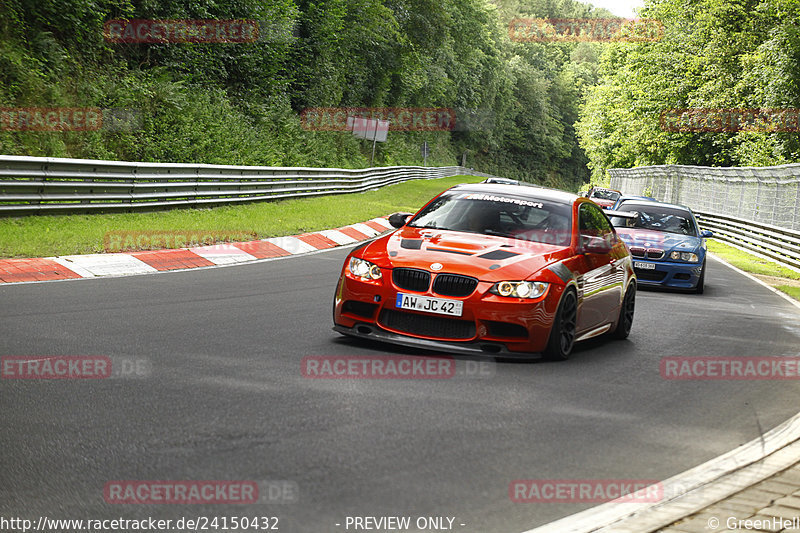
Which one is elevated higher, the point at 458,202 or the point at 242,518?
the point at 458,202

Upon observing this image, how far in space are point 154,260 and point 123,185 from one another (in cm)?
449

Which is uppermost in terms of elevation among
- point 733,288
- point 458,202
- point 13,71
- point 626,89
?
point 626,89

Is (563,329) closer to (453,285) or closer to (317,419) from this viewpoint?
(453,285)

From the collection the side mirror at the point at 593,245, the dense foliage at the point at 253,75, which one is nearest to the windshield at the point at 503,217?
the side mirror at the point at 593,245

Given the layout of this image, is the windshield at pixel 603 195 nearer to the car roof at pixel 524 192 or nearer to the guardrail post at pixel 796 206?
the guardrail post at pixel 796 206

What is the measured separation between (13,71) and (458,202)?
13717mm

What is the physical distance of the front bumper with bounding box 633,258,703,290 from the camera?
49.5 ft

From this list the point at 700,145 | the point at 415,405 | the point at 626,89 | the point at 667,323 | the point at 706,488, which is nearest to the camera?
the point at 706,488

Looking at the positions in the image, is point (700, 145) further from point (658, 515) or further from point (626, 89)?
point (658, 515)

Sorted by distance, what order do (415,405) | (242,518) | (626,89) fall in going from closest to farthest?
(242,518), (415,405), (626,89)

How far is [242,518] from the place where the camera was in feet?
12.8

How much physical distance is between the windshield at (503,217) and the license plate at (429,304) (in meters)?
1.36

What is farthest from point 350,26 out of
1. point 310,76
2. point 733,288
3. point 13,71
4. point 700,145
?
point 733,288

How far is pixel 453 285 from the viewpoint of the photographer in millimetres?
7383
